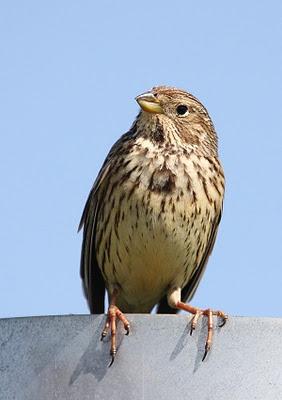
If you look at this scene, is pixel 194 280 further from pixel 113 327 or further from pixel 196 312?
pixel 113 327

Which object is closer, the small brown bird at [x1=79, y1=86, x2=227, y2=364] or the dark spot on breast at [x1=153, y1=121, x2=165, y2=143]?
the small brown bird at [x1=79, y1=86, x2=227, y2=364]

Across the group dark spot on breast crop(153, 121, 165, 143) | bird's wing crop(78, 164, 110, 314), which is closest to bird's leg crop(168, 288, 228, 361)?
bird's wing crop(78, 164, 110, 314)

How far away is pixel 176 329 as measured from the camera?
3.79 m

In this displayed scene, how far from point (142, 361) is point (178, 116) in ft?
9.55

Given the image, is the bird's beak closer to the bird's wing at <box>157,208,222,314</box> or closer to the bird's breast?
the bird's breast

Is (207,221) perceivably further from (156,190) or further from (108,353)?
(108,353)

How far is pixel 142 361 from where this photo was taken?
145 inches

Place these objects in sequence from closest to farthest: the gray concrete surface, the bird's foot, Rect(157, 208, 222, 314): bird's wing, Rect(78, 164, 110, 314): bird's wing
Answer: the gray concrete surface, the bird's foot, Rect(78, 164, 110, 314): bird's wing, Rect(157, 208, 222, 314): bird's wing

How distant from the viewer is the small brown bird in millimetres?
5930

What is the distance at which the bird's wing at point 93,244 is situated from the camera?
624 centimetres

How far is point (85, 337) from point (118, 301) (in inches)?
101

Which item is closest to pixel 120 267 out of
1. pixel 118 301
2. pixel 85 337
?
pixel 118 301

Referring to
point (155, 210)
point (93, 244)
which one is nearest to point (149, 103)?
point (155, 210)

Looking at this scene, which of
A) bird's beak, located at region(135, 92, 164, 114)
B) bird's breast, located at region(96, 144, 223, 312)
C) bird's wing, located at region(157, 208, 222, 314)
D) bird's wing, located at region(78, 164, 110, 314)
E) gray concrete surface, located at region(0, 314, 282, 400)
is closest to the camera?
gray concrete surface, located at region(0, 314, 282, 400)
